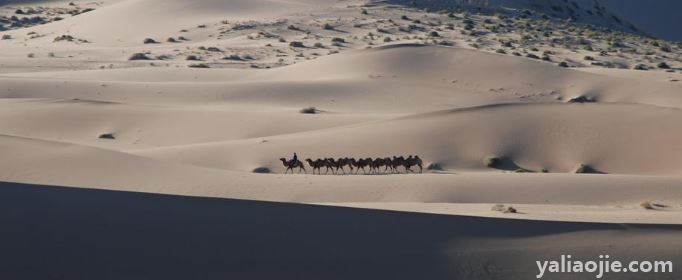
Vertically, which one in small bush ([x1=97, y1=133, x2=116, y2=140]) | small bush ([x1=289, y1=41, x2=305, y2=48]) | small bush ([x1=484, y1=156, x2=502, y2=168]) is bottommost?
small bush ([x1=484, y1=156, x2=502, y2=168])

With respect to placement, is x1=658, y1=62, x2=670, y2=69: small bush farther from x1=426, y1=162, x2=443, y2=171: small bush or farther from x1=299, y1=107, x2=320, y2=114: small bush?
x1=426, y1=162, x2=443, y2=171: small bush

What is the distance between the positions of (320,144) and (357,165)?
142 inches

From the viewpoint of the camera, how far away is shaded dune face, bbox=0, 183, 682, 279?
1095cm

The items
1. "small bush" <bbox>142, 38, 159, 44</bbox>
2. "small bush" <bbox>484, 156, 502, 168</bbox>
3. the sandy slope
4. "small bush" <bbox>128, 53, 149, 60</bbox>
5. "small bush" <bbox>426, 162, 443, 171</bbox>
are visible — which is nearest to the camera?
the sandy slope

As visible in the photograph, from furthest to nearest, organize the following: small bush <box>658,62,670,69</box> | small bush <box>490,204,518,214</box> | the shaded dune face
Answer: small bush <box>658,62,670,69</box>, small bush <box>490,204,518,214</box>, the shaded dune face

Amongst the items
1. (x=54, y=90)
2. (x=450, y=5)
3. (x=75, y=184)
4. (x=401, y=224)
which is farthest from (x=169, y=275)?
(x=450, y=5)

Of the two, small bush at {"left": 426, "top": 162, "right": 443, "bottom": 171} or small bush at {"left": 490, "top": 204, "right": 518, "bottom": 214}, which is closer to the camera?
small bush at {"left": 490, "top": 204, "right": 518, "bottom": 214}

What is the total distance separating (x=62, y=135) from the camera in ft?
94.1

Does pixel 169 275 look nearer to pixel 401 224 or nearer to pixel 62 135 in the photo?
pixel 401 224

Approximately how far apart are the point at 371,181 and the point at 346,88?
56.8 ft

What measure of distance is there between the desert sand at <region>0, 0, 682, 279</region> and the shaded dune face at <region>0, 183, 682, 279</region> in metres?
0.03

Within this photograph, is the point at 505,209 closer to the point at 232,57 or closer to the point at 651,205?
the point at 651,205

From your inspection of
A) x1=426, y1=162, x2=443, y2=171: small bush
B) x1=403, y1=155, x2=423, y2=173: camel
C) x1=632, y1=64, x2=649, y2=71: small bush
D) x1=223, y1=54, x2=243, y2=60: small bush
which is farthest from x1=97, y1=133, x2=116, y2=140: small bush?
x1=632, y1=64, x2=649, y2=71: small bush

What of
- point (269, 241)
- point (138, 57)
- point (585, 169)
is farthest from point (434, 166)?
point (138, 57)
